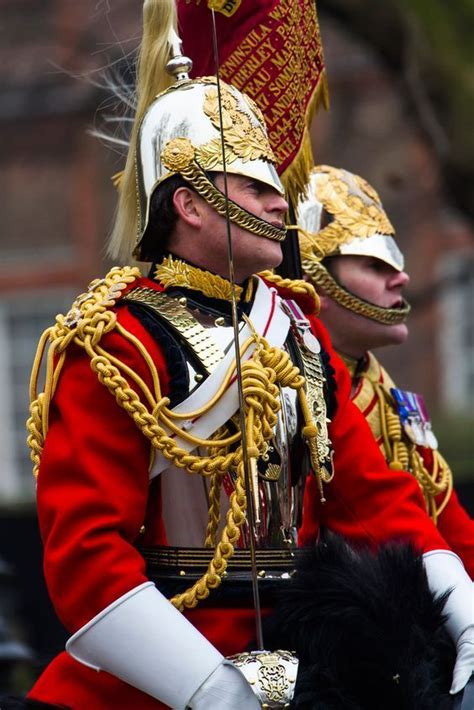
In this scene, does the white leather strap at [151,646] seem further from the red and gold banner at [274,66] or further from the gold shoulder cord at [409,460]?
the gold shoulder cord at [409,460]

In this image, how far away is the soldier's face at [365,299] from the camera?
5.77 meters

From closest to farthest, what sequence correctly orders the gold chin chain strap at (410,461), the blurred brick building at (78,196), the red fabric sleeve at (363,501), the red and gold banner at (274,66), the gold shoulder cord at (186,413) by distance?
the gold shoulder cord at (186,413), the red fabric sleeve at (363,501), the red and gold banner at (274,66), the gold chin chain strap at (410,461), the blurred brick building at (78,196)

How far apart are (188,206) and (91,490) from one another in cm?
73

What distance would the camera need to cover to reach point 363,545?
14.7 feet

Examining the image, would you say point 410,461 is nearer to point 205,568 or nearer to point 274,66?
point 274,66

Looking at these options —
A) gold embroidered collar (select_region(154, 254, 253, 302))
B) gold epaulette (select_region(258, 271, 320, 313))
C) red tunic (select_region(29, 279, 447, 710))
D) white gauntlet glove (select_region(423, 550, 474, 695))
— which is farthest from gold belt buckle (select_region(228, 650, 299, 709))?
gold epaulette (select_region(258, 271, 320, 313))

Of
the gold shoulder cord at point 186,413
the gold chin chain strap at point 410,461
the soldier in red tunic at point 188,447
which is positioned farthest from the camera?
the gold chin chain strap at point 410,461

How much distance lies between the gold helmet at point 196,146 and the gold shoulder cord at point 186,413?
0.28m

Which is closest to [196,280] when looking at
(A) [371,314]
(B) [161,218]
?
(B) [161,218]

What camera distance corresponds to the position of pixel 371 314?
226 inches

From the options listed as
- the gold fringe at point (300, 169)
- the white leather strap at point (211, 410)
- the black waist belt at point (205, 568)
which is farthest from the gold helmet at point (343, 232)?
the black waist belt at point (205, 568)

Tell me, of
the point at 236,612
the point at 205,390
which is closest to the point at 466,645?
the point at 236,612

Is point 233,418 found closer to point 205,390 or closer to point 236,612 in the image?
point 205,390

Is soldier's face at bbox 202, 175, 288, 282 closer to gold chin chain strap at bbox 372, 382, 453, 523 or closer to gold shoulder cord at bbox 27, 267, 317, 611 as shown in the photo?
gold shoulder cord at bbox 27, 267, 317, 611
